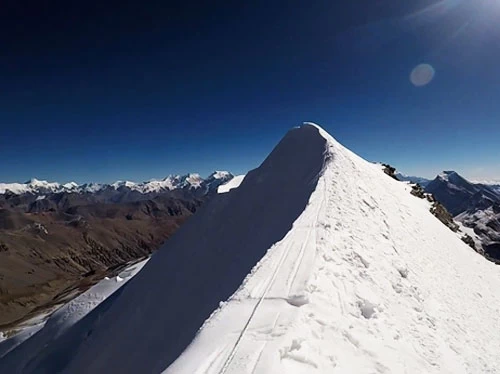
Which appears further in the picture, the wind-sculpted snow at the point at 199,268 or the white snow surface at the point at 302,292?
the wind-sculpted snow at the point at 199,268

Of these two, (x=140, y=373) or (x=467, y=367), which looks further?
(x=140, y=373)

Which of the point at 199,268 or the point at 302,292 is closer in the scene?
the point at 302,292

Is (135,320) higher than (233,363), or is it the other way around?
(233,363)

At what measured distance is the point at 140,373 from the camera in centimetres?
1633

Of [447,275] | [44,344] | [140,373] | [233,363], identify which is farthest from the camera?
[44,344]

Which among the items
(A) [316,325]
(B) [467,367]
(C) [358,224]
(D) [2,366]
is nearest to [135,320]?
(C) [358,224]

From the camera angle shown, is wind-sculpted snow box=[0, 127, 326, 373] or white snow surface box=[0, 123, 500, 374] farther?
wind-sculpted snow box=[0, 127, 326, 373]

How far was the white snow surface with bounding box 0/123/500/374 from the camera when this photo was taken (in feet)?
26.0

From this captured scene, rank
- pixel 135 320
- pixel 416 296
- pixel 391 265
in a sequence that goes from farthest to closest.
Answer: pixel 135 320 < pixel 391 265 < pixel 416 296

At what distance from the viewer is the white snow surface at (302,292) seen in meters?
7.93

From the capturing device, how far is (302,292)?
368 inches

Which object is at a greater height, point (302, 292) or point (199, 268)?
point (302, 292)

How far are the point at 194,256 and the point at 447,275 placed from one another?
56.4ft

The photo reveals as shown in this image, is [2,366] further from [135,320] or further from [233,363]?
[233,363]
